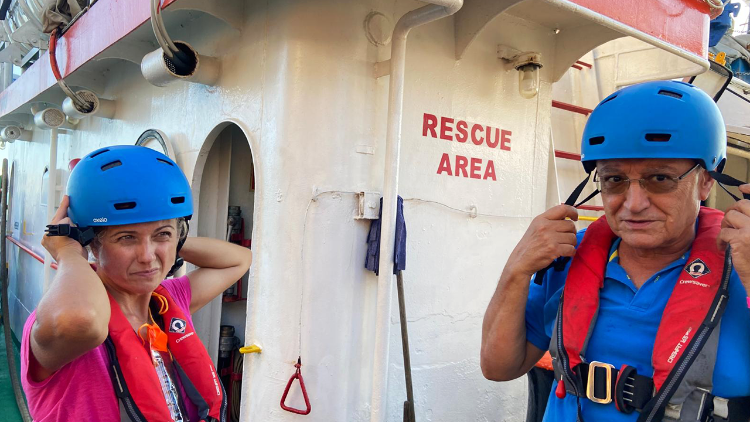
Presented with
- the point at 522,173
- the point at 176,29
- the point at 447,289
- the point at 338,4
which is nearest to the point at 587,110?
the point at 522,173

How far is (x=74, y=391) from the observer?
53.2 inches

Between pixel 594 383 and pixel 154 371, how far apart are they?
121 centimetres

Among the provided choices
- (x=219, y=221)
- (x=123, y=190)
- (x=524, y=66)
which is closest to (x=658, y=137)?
(x=123, y=190)

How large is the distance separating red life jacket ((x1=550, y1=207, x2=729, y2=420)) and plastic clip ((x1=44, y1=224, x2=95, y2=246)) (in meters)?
1.37

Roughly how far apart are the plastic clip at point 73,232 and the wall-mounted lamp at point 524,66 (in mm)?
2774

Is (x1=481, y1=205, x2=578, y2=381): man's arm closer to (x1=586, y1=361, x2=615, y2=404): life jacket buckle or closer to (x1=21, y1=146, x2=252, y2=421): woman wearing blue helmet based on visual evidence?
(x1=586, y1=361, x2=615, y2=404): life jacket buckle

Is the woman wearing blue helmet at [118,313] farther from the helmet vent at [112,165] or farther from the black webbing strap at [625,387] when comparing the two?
the black webbing strap at [625,387]

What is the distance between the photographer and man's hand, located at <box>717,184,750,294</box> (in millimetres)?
1177

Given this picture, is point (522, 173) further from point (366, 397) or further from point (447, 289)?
point (366, 397)

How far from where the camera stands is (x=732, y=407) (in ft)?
3.87

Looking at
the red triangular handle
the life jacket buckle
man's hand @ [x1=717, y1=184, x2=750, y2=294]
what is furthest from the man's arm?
the red triangular handle

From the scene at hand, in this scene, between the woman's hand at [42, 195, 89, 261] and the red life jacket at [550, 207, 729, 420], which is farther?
the woman's hand at [42, 195, 89, 261]

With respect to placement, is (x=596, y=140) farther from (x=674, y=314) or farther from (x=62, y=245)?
(x=62, y=245)

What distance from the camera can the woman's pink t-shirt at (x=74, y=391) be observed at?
1.33 meters
